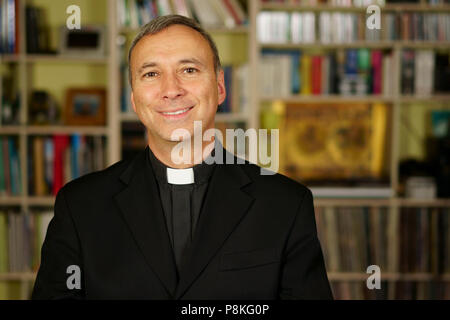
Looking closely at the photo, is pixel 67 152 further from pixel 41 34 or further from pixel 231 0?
pixel 231 0

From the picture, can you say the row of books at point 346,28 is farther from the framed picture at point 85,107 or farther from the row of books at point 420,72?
the framed picture at point 85,107

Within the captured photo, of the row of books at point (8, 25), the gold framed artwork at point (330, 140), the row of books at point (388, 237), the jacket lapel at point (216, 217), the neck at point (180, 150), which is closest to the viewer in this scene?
the jacket lapel at point (216, 217)

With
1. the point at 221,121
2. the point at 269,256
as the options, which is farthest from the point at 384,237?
the point at 269,256

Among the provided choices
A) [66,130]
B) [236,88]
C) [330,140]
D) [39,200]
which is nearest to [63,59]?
[66,130]

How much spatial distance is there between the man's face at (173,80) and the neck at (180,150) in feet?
0.10

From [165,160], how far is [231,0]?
1.80 meters

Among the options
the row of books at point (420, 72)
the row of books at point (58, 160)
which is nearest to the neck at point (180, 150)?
the row of books at point (58, 160)

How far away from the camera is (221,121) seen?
2.85 metres

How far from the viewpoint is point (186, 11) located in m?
2.80

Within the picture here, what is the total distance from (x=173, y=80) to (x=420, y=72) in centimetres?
212

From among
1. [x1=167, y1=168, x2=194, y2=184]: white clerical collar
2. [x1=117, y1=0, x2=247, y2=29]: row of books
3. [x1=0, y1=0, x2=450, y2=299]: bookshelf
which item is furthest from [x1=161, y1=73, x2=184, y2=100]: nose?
[x1=117, y1=0, x2=247, y2=29]: row of books

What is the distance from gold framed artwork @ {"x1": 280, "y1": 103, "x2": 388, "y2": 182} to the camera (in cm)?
307

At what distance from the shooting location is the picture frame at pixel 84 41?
284 cm

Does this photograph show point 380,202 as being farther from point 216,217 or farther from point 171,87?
point 171,87
